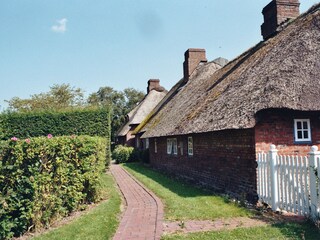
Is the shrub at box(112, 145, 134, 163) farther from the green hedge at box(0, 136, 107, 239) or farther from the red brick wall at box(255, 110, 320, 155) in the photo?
the red brick wall at box(255, 110, 320, 155)

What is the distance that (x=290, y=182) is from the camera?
6.86m

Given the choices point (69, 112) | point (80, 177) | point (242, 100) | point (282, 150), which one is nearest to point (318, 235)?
point (282, 150)

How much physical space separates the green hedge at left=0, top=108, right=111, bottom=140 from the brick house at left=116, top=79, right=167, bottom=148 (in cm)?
1513

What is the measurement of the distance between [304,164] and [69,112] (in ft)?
52.4

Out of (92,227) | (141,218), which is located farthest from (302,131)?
(92,227)

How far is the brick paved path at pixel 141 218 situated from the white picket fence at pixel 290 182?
2.86 metres

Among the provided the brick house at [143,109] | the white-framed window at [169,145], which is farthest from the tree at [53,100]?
the white-framed window at [169,145]

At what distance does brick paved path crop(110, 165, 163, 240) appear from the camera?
19.6 ft

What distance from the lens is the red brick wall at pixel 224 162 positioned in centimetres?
852

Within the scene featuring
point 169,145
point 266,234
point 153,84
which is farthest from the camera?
point 153,84

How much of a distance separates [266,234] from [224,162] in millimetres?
4349

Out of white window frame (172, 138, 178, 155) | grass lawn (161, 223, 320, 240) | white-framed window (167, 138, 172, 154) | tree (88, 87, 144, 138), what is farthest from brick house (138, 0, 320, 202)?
tree (88, 87, 144, 138)

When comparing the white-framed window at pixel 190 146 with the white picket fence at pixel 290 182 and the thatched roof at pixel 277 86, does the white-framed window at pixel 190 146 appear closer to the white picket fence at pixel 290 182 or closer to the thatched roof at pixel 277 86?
the thatched roof at pixel 277 86

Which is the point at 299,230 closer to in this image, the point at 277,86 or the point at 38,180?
the point at 277,86
